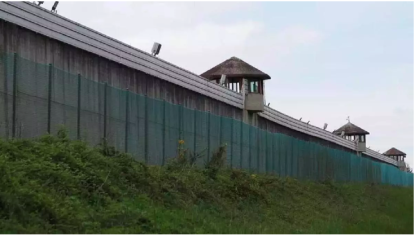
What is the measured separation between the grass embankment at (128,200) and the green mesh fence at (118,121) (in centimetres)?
100

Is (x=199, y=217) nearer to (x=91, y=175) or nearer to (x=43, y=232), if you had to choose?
(x=91, y=175)

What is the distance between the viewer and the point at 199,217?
13.0 m

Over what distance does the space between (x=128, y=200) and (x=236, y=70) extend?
24646 mm

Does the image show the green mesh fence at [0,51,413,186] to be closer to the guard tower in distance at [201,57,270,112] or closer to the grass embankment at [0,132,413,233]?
the grass embankment at [0,132,413,233]

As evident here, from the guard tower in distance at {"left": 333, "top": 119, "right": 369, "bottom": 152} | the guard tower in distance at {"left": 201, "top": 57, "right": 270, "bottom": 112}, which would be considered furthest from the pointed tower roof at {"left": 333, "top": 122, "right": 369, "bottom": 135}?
the guard tower in distance at {"left": 201, "top": 57, "right": 270, "bottom": 112}

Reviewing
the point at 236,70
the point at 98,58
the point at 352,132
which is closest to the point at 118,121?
the point at 98,58

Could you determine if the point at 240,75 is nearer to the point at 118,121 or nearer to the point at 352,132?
the point at 118,121

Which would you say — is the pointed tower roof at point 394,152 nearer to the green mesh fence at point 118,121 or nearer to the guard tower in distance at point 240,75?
the guard tower in distance at point 240,75

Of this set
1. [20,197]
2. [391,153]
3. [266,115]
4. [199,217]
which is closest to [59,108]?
[199,217]

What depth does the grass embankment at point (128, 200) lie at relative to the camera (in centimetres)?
998

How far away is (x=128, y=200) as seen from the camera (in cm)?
1251

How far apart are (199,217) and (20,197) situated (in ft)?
13.6

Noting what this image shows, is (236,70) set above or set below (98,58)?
above

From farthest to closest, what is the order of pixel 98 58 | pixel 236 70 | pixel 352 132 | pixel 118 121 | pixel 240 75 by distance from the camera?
pixel 352 132 < pixel 236 70 < pixel 240 75 < pixel 98 58 < pixel 118 121
